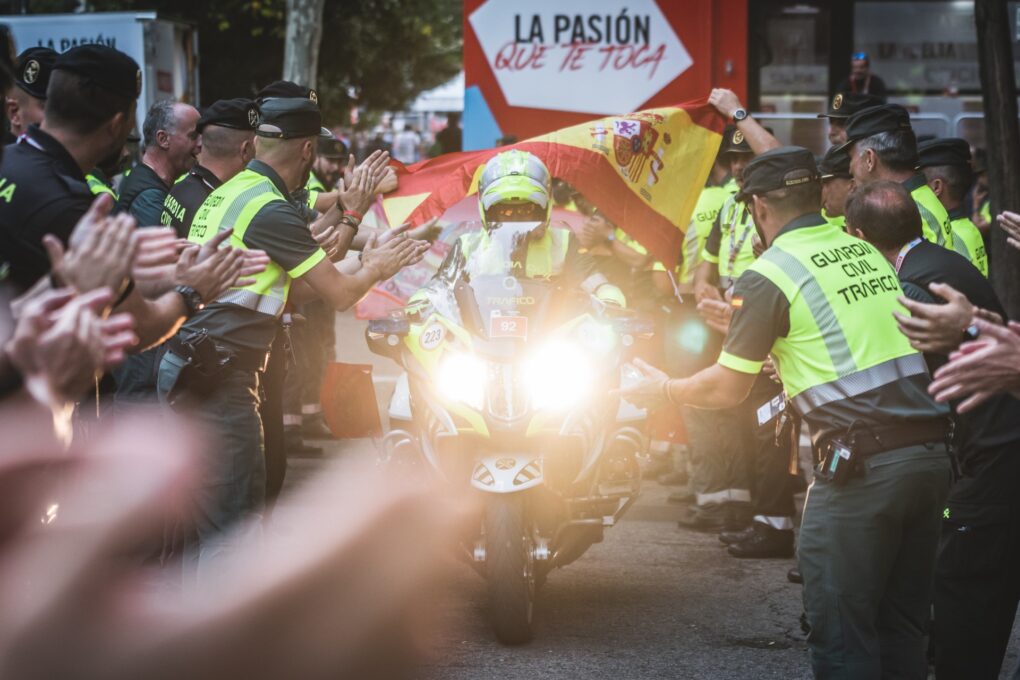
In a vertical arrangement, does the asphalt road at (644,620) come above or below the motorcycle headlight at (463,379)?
below

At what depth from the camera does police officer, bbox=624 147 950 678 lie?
13.9ft

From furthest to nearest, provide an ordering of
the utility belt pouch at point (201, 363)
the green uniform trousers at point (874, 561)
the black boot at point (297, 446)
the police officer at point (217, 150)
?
the black boot at point (297, 446), the police officer at point (217, 150), the utility belt pouch at point (201, 363), the green uniform trousers at point (874, 561)

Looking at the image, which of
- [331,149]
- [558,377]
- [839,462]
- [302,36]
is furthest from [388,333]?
[302,36]

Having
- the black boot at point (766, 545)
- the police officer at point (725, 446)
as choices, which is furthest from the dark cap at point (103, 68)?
the black boot at point (766, 545)

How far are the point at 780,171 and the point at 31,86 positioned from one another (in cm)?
350

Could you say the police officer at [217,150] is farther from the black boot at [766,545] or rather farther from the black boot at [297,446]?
the black boot at [297,446]

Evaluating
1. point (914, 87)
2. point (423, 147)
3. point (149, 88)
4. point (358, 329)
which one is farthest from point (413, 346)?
point (423, 147)

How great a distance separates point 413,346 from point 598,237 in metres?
3.13

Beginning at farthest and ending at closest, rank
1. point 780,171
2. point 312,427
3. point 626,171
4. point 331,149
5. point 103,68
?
point 331,149
point 312,427
point 626,171
point 780,171
point 103,68

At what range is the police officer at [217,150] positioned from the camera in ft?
19.5

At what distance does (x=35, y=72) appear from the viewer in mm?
6270

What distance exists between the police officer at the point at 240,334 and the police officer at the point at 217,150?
374 millimetres

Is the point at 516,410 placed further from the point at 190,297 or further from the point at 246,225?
the point at 190,297

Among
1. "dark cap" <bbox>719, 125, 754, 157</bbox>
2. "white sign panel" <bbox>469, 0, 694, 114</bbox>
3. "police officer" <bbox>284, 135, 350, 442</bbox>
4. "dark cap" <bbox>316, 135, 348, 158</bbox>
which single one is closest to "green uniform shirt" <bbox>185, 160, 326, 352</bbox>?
"dark cap" <bbox>719, 125, 754, 157</bbox>
